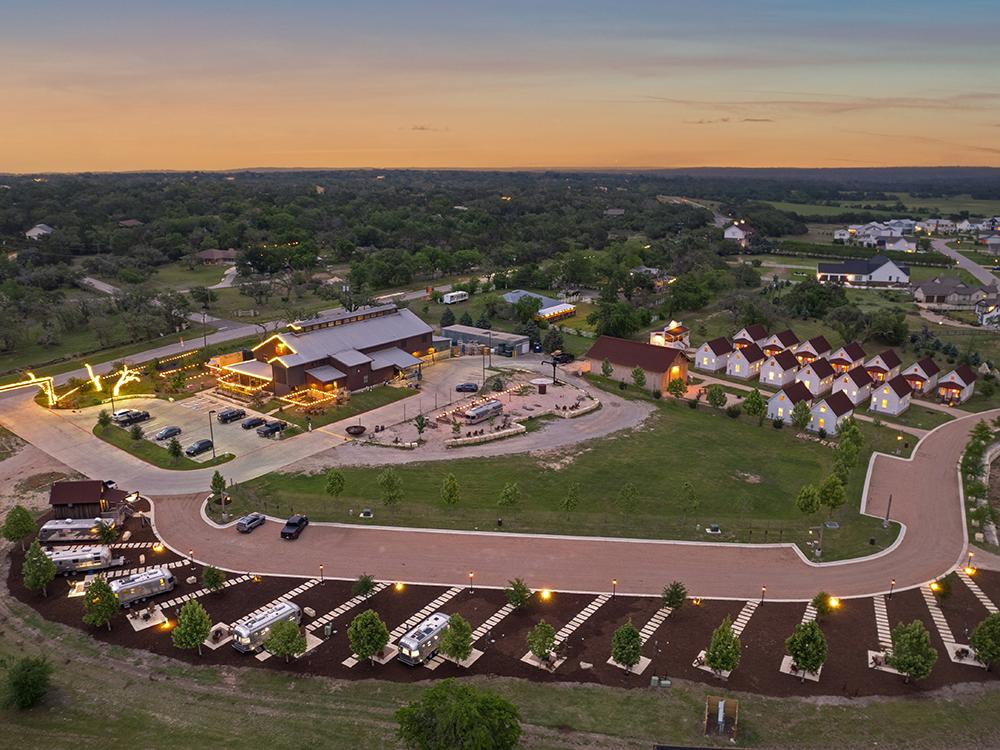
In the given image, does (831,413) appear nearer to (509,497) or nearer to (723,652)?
(509,497)

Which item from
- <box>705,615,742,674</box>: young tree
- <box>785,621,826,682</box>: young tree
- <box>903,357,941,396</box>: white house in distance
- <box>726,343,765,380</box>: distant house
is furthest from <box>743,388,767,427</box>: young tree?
<box>705,615,742,674</box>: young tree

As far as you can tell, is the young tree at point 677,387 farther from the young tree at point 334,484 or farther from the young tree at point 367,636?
the young tree at point 367,636

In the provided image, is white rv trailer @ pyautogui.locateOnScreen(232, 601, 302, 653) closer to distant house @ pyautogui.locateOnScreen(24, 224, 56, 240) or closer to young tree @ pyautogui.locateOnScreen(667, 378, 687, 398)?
young tree @ pyautogui.locateOnScreen(667, 378, 687, 398)

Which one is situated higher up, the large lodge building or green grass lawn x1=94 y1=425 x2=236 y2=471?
the large lodge building

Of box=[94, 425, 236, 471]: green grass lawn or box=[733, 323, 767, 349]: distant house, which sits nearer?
box=[94, 425, 236, 471]: green grass lawn

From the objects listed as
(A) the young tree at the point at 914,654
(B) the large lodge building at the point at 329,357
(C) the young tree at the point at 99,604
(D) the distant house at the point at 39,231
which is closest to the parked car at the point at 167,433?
(B) the large lodge building at the point at 329,357

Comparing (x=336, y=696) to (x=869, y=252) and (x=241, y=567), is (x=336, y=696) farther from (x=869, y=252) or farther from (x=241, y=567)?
(x=869, y=252)

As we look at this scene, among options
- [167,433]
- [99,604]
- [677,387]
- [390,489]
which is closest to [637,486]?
[390,489]
